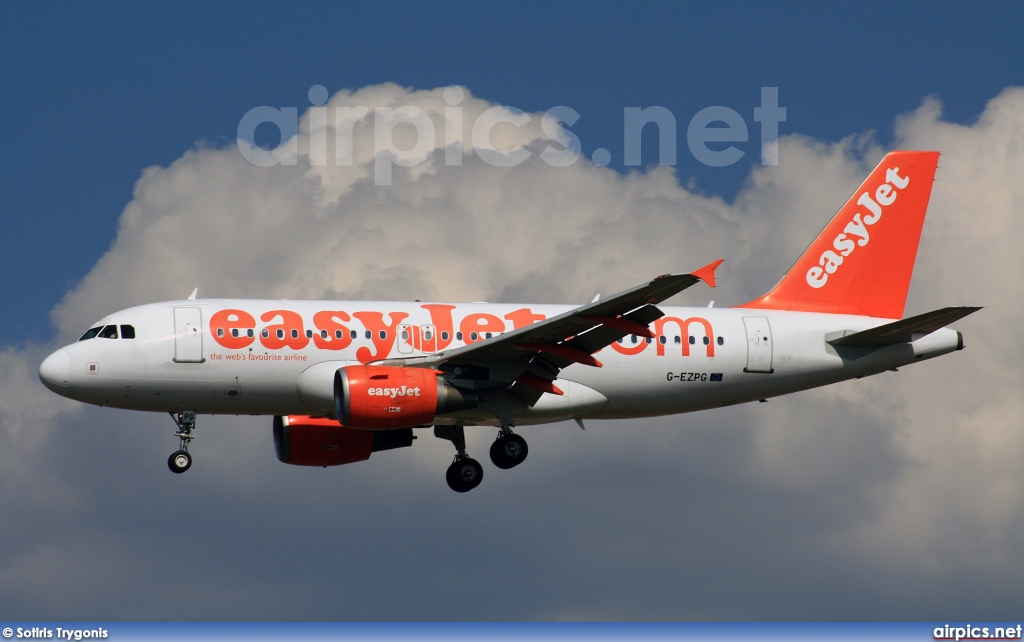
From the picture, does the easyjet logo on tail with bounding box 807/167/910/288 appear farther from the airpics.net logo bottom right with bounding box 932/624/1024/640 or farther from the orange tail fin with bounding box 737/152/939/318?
the airpics.net logo bottom right with bounding box 932/624/1024/640

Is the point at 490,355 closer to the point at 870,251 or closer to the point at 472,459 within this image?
the point at 472,459

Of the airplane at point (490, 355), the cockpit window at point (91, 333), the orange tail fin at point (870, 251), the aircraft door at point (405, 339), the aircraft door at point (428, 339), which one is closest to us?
the airplane at point (490, 355)

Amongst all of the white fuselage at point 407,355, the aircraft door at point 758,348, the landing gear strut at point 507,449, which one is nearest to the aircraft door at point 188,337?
the white fuselage at point 407,355

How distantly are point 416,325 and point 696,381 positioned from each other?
8.23 metres

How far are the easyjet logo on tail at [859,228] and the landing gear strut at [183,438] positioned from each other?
19.1m

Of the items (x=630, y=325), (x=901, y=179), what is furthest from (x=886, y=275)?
(x=630, y=325)

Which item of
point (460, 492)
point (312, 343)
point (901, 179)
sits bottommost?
point (460, 492)

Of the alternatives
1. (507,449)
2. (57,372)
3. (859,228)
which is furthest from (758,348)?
(57,372)

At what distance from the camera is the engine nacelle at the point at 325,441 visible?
46.1 m

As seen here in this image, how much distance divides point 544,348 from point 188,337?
9.30 m

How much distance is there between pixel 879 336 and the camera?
45.5m

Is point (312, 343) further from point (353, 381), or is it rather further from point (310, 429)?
point (310, 429)

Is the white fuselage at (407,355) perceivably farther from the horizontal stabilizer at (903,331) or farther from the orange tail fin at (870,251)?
the orange tail fin at (870,251)

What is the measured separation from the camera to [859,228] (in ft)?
163
